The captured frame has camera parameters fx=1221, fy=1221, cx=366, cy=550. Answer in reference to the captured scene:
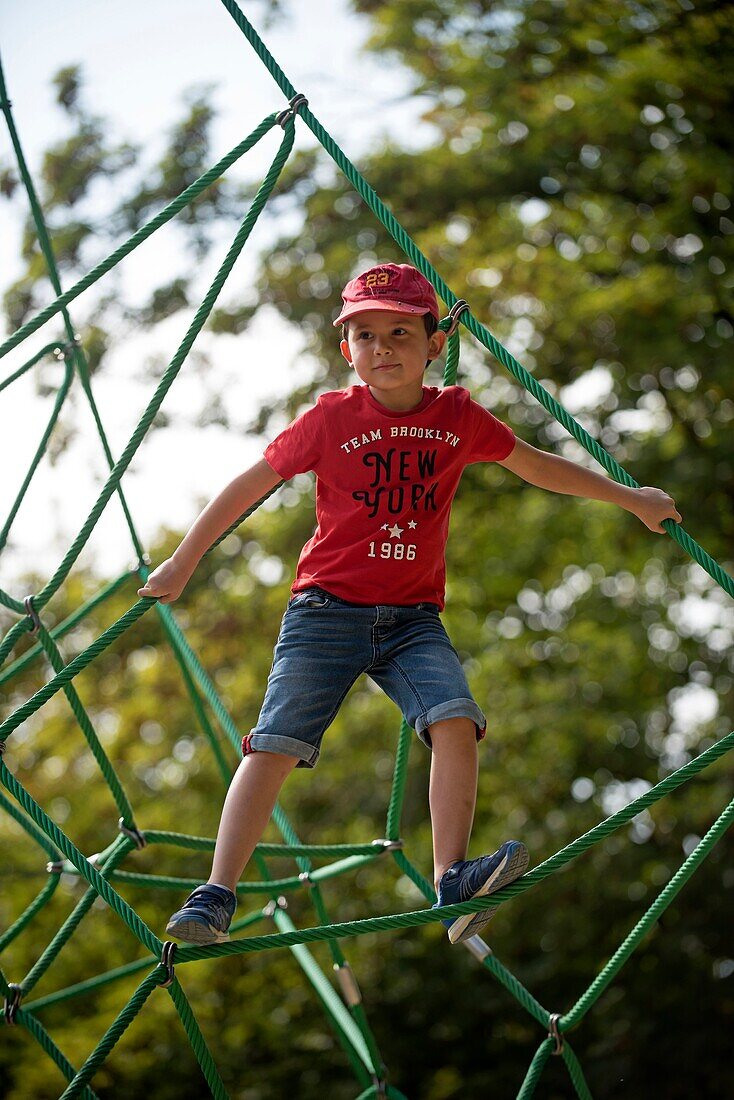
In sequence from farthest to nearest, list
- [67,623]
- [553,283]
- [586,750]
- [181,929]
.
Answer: [586,750] < [553,283] < [67,623] < [181,929]

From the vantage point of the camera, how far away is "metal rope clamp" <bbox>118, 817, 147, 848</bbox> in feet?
8.70

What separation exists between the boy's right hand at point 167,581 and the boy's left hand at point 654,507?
70 centimetres

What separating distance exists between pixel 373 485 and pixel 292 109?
65 cm

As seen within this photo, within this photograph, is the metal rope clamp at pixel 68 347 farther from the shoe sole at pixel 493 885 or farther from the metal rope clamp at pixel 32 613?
the shoe sole at pixel 493 885

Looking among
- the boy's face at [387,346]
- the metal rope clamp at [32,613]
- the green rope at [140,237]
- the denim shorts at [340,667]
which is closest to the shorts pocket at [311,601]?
the denim shorts at [340,667]

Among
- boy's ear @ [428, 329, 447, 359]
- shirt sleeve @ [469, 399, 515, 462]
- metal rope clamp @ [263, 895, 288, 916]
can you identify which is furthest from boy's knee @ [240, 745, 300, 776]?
metal rope clamp @ [263, 895, 288, 916]

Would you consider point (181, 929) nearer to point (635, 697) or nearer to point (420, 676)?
point (420, 676)

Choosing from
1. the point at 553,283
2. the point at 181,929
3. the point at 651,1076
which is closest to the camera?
the point at 181,929

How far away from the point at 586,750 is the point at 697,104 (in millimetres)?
3248

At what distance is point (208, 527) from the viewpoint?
71.8 inches

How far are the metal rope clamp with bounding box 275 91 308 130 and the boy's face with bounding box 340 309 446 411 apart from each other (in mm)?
396

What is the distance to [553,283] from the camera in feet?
19.6

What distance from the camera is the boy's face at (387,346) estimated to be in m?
1.84

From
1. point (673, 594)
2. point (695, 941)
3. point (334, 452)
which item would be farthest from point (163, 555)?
point (334, 452)
